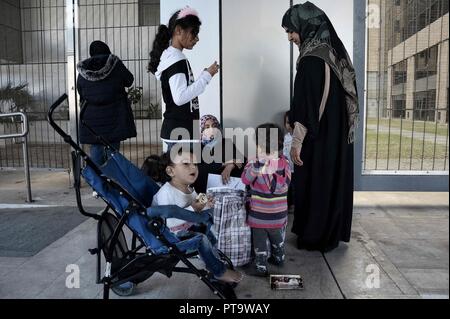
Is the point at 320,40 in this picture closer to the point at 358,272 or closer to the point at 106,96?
the point at 358,272

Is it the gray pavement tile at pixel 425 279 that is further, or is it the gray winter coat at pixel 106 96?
the gray winter coat at pixel 106 96

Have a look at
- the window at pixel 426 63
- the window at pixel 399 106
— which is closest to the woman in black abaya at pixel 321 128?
the window at pixel 399 106

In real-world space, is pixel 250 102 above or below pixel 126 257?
above

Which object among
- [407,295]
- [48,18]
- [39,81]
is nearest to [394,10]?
[407,295]

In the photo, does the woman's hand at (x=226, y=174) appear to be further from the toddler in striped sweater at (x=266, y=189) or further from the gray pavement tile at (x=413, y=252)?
the gray pavement tile at (x=413, y=252)

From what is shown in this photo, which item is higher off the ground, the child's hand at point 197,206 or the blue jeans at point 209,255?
the child's hand at point 197,206

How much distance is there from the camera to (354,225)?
412 cm

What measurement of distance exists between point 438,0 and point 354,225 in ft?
8.41

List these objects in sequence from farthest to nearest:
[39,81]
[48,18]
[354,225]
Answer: [39,81], [48,18], [354,225]

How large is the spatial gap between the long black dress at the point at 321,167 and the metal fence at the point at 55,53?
4.76 meters

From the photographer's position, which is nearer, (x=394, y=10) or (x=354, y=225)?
(x=354, y=225)

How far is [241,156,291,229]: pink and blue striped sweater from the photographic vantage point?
290 centimetres

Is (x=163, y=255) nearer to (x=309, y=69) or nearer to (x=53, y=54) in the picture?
(x=309, y=69)

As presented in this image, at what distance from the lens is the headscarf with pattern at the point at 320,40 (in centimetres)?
321
